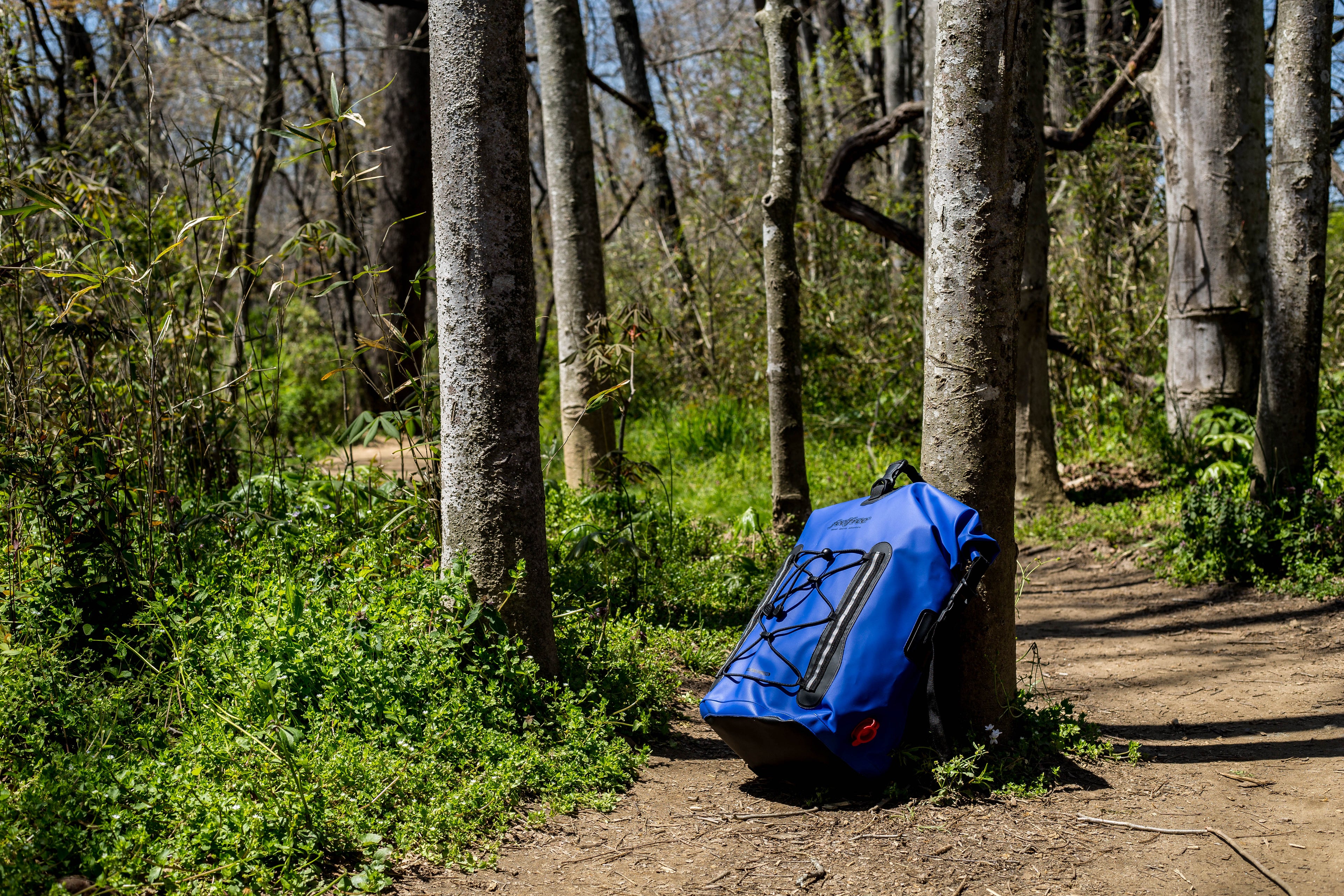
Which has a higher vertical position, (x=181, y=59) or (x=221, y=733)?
(x=181, y=59)

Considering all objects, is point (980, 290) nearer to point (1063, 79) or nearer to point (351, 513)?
point (351, 513)

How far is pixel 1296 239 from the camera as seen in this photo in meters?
4.96

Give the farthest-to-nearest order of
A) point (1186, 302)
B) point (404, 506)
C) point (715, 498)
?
point (715, 498), point (1186, 302), point (404, 506)

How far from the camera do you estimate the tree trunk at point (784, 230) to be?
198 inches

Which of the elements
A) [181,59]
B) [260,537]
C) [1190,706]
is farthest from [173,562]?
[181,59]

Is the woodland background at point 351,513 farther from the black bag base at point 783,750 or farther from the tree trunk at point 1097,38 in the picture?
the black bag base at point 783,750

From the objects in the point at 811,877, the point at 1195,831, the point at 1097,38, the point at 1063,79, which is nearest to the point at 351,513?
the point at 811,877

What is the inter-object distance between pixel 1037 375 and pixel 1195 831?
4330 mm

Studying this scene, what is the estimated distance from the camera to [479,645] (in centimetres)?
310

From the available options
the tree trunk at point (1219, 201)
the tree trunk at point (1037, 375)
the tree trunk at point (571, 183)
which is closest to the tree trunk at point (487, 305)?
the tree trunk at point (571, 183)

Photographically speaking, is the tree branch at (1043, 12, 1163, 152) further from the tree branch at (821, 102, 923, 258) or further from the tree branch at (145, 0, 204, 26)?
the tree branch at (145, 0, 204, 26)

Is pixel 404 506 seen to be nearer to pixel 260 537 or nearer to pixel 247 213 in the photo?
pixel 260 537

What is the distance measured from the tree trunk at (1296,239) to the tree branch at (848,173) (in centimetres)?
207

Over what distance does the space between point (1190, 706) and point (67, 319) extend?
4786mm
